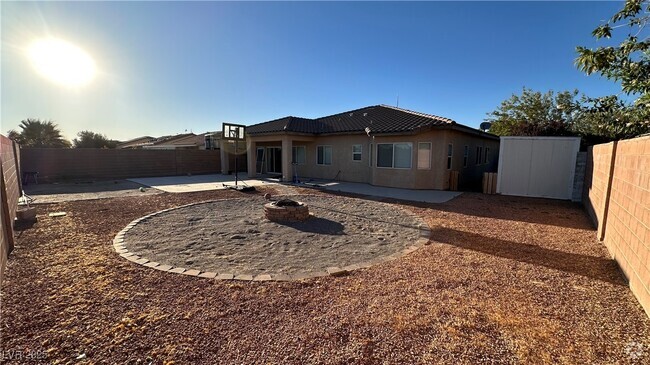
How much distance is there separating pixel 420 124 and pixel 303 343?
11389mm

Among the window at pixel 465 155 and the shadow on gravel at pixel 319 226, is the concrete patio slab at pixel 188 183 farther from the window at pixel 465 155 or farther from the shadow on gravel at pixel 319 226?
the window at pixel 465 155

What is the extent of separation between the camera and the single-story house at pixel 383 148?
12.5m


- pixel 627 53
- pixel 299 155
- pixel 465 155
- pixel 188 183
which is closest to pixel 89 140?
pixel 188 183

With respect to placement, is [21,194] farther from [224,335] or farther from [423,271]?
[423,271]

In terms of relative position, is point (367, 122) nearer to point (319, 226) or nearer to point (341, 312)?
point (319, 226)

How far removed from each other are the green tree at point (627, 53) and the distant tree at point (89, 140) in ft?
131

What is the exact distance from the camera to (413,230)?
623 centimetres

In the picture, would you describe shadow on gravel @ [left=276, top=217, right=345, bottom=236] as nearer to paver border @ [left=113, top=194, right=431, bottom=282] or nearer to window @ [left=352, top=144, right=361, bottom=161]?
paver border @ [left=113, top=194, right=431, bottom=282]

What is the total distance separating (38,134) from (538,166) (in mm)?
39474

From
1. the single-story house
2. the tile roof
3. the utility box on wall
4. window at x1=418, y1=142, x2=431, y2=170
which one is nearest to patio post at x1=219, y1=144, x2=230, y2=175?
the tile roof

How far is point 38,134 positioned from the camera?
1040 inches

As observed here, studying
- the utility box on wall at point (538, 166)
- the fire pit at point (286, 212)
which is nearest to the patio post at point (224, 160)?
the fire pit at point (286, 212)

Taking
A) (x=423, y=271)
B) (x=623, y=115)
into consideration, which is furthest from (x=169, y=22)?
(x=623, y=115)

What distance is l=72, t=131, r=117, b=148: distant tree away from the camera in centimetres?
3058
